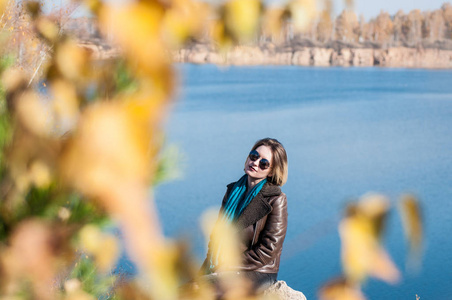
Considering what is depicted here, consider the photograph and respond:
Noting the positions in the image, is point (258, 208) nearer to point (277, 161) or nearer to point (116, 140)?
point (277, 161)

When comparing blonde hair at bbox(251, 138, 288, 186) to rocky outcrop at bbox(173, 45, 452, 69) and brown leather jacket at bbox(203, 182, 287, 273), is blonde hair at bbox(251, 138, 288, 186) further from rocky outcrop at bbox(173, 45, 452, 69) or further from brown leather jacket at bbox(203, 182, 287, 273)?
rocky outcrop at bbox(173, 45, 452, 69)

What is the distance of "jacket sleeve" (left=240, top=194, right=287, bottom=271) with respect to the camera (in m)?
2.28

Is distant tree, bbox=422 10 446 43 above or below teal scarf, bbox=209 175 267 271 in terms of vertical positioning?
above

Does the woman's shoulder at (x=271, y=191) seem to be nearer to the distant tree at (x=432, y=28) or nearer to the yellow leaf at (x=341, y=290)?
the yellow leaf at (x=341, y=290)

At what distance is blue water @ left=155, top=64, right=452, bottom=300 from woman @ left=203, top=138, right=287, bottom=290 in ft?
1.41

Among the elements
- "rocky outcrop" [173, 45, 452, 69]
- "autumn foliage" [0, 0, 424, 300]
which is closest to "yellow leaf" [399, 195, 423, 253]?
"autumn foliage" [0, 0, 424, 300]

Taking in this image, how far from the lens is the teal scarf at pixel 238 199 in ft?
7.79

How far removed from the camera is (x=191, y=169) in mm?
13742

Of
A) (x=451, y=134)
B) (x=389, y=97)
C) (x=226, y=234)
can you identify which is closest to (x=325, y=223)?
(x=226, y=234)

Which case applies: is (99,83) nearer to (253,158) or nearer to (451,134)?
(253,158)

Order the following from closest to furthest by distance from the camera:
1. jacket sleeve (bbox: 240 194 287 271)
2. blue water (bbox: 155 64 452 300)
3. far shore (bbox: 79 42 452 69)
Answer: jacket sleeve (bbox: 240 194 287 271) < blue water (bbox: 155 64 452 300) < far shore (bbox: 79 42 452 69)

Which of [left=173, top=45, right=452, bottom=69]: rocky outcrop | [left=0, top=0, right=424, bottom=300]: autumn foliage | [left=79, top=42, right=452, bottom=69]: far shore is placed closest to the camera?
[left=0, top=0, right=424, bottom=300]: autumn foliage

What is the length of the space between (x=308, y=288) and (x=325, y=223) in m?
9.71

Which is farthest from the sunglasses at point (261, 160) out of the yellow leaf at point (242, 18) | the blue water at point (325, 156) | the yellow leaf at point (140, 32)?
the yellow leaf at point (140, 32)
